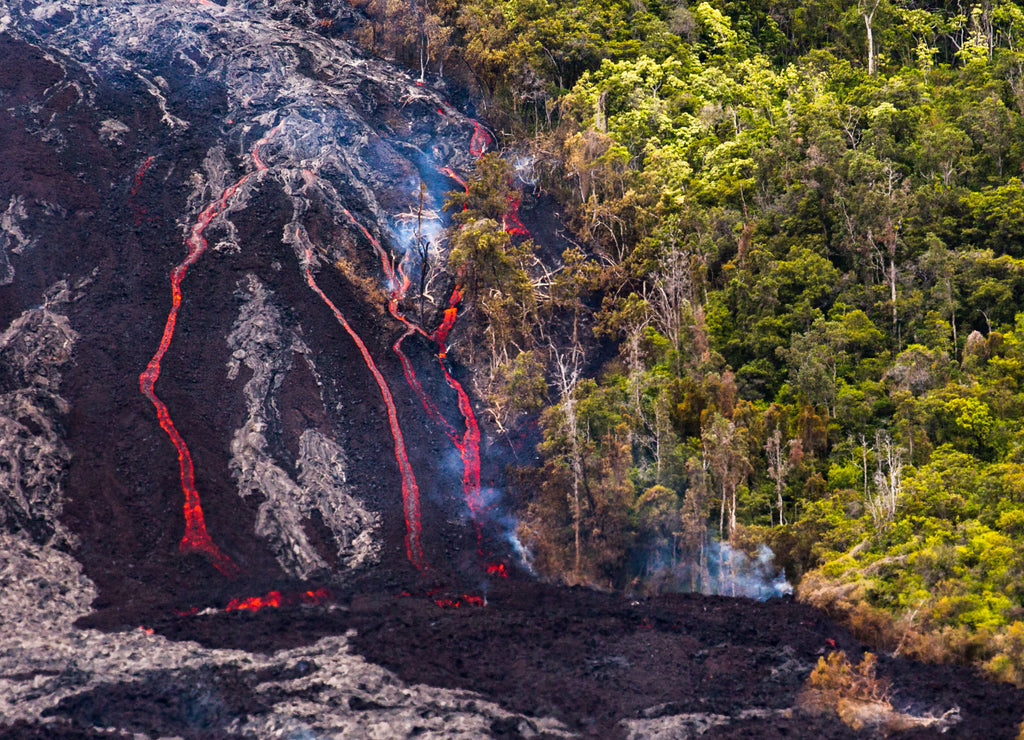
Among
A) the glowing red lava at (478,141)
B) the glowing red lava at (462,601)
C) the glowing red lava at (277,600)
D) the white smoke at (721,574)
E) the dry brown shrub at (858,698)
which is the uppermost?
the glowing red lava at (478,141)

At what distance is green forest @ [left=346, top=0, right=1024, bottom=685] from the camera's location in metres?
32.6

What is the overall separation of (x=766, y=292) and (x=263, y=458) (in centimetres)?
1762

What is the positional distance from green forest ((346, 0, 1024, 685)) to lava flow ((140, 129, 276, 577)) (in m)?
8.87

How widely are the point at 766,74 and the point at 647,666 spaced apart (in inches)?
1196

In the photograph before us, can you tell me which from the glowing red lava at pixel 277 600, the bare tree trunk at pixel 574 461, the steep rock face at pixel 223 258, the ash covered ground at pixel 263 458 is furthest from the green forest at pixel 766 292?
the glowing red lava at pixel 277 600

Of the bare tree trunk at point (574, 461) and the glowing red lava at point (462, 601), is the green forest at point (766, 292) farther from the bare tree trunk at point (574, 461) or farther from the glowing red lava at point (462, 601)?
the glowing red lava at point (462, 601)

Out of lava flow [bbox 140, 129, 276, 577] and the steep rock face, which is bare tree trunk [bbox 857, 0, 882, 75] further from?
lava flow [bbox 140, 129, 276, 577]

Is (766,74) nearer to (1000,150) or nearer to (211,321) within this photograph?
(1000,150)

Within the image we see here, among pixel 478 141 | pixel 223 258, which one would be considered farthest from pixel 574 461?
pixel 478 141

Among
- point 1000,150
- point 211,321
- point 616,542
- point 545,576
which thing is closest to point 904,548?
point 616,542

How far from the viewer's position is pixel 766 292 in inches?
1553

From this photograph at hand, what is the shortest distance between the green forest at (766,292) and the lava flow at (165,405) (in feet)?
29.1

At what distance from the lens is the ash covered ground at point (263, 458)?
27359 mm

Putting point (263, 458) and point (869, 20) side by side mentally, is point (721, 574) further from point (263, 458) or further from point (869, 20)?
point (869, 20)
